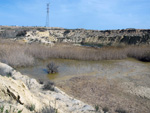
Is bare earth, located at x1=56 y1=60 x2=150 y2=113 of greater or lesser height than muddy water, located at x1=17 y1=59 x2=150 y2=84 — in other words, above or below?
above

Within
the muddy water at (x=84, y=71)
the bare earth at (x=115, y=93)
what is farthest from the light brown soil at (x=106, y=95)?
the muddy water at (x=84, y=71)

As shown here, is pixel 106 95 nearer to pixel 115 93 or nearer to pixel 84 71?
pixel 115 93

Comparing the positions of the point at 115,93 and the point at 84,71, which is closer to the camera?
the point at 115,93

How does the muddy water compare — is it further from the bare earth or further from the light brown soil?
the light brown soil

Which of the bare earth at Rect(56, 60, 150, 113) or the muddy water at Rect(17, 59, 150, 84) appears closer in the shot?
the bare earth at Rect(56, 60, 150, 113)

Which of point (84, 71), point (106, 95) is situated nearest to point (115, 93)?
point (106, 95)


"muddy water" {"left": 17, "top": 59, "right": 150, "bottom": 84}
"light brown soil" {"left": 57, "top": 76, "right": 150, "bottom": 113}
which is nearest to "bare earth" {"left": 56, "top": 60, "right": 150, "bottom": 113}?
"light brown soil" {"left": 57, "top": 76, "right": 150, "bottom": 113}

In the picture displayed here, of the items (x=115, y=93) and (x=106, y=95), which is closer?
(x=106, y=95)

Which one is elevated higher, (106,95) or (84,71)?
(106,95)

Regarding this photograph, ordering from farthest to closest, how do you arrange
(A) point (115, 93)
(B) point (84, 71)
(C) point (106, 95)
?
(B) point (84, 71) → (A) point (115, 93) → (C) point (106, 95)

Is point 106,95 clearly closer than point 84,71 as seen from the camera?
Yes

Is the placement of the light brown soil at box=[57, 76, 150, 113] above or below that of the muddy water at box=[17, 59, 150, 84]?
above

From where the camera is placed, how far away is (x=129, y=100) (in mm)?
6059

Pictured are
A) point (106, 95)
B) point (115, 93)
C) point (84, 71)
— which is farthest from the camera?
point (84, 71)
